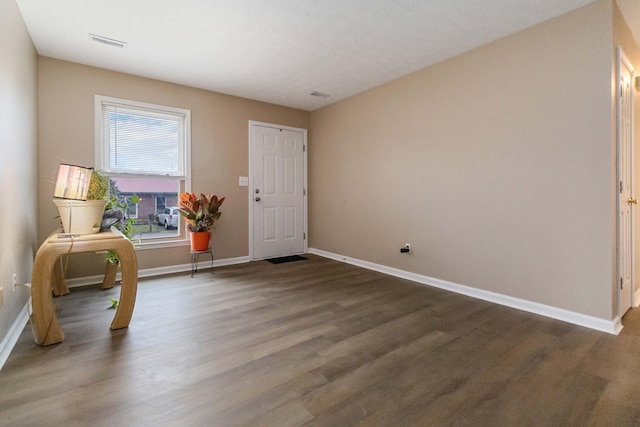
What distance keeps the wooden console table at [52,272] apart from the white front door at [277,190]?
7.83ft

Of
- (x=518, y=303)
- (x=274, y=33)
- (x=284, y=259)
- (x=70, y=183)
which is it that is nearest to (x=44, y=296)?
(x=70, y=183)

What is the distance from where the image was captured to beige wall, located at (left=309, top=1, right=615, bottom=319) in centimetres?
228

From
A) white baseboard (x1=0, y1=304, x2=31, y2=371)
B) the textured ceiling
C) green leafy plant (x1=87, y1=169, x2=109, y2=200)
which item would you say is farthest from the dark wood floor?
the textured ceiling

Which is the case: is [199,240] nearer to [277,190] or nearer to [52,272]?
[277,190]

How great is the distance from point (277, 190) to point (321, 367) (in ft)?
11.1

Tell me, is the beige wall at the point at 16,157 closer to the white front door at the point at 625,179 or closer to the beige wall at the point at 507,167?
the beige wall at the point at 507,167

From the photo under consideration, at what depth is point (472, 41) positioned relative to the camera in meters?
2.82

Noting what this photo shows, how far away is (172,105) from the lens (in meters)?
3.88

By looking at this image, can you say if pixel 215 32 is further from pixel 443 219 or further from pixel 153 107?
pixel 443 219

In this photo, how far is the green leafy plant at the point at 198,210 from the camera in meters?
3.75

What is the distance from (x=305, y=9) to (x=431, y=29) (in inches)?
43.2

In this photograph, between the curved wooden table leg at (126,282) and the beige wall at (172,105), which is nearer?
the curved wooden table leg at (126,282)

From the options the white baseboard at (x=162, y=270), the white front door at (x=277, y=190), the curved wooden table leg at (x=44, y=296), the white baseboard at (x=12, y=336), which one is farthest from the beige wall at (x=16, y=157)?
the white front door at (x=277, y=190)

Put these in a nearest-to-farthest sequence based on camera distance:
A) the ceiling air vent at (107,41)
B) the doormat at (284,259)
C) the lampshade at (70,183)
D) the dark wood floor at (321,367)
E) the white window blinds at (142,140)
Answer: the dark wood floor at (321,367)
the lampshade at (70,183)
the ceiling air vent at (107,41)
the white window blinds at (142,140)
the doormat at (284,259)
